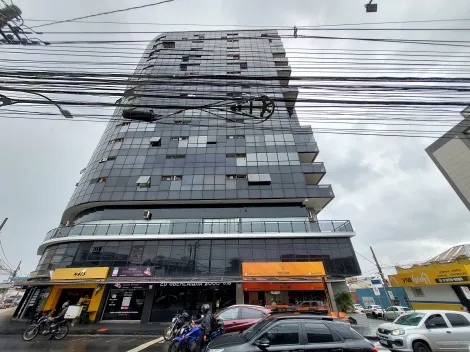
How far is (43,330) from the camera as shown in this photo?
30.7ft

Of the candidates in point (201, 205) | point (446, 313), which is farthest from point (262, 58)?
point (446, 313)

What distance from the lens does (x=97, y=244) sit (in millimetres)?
17625

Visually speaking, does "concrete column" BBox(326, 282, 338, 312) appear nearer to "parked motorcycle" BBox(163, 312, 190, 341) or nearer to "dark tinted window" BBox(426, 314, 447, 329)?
"dark tinted window" BBox(426, 314, 447, 329)

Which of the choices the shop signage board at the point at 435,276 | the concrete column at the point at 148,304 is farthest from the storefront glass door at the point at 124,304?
the shop signage board at the point at 435,276

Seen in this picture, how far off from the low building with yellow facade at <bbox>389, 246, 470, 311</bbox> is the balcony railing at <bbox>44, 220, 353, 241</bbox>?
8.90m

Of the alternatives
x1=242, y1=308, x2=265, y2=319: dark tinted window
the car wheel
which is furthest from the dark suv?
the car wheel

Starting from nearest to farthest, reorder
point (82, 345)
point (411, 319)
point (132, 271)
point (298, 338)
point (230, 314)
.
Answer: point (298, 338) → point (411, 319) → point (230, 314) → point (82, 345) → point (132, 271)

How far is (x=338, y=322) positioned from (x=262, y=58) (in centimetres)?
4014

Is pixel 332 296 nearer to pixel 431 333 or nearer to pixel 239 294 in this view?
pixel 239 294

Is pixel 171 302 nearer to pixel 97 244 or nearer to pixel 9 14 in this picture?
pixel 97 244

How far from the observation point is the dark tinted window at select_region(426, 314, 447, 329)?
22.4 ft

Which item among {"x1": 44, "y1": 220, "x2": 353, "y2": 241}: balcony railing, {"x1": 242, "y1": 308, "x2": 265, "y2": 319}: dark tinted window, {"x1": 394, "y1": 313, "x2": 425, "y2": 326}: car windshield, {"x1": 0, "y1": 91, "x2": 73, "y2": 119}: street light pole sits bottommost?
{"x1": 394, "y1": 313, "x2": 425, "y2": 326}: car windshield

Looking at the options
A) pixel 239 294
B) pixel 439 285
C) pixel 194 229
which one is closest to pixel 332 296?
pixel 239 294

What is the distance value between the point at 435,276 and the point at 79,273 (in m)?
29.5
